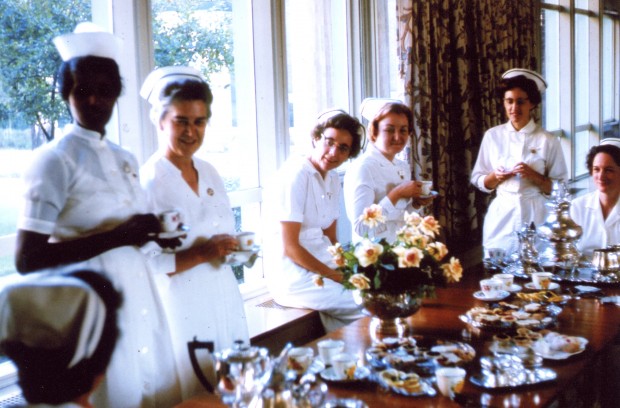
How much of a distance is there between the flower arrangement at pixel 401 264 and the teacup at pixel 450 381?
45cm

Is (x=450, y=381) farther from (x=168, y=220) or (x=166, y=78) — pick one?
(x=166, y=78)

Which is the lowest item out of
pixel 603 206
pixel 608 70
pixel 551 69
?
pixel 603 206

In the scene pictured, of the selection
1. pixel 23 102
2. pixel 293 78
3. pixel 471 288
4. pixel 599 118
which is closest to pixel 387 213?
pixel 471 288

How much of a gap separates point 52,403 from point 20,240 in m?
1.01

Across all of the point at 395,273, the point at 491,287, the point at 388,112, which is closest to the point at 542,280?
the point at 491,287

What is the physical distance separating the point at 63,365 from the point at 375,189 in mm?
2657

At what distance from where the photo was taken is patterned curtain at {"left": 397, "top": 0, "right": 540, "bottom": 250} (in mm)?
4266

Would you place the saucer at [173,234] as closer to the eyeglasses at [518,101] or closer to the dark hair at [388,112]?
the dark hair at [388,112]

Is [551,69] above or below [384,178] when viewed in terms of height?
above

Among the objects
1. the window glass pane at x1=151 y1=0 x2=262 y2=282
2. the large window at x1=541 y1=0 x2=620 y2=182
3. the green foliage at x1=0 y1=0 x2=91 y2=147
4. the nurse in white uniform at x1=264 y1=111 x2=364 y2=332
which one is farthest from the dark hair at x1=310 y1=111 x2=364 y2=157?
the large window at x1=541 y1=0 x2=620 y2=182

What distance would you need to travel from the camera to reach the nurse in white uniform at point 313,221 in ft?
9.64

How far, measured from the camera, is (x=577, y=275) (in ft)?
9.42

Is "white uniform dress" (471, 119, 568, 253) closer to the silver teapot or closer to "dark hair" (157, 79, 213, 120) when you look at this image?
"dark hair" (157, 79, 213, 120)

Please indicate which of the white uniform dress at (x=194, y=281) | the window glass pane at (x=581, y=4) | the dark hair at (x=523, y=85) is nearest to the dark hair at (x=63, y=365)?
the white uniform dress at (x=194, y=281)
